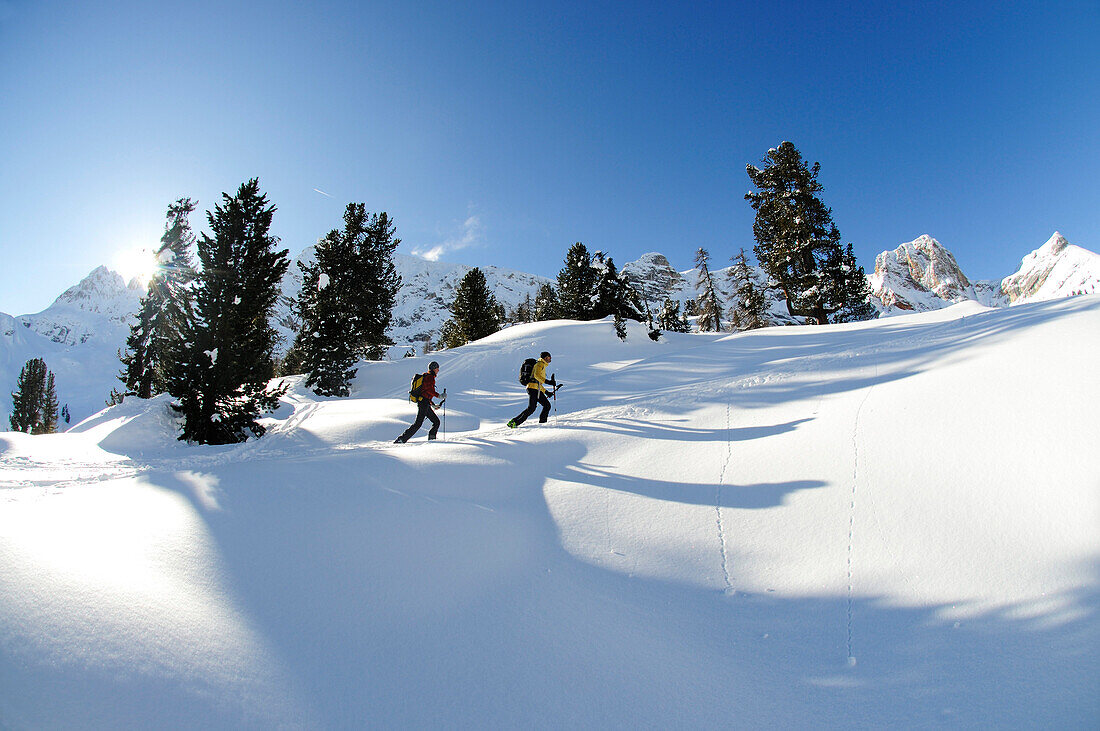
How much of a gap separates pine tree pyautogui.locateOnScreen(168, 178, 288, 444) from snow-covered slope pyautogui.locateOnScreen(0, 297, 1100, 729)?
580cm

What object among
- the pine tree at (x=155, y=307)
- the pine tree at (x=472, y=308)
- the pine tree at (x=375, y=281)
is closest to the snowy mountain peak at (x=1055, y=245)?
the pine tree at (x=472, y=308)

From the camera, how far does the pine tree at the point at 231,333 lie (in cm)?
1239

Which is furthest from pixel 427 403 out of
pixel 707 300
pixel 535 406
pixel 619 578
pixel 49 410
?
pixel 49 410

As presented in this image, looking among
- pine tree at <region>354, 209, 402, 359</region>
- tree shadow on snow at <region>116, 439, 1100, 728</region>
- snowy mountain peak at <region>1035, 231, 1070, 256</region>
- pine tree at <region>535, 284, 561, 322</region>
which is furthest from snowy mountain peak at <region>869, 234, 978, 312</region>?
tree shadow on snow at <region>116, 439, 1100, 728</region>

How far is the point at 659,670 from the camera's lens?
283 centimetres

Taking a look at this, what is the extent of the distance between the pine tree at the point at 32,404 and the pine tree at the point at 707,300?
70256 millimetres

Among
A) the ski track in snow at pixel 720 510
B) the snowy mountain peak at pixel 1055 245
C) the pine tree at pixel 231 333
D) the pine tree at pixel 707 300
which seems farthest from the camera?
the snowy mountain peak at pixel 1055 245

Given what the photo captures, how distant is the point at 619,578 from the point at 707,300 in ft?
128

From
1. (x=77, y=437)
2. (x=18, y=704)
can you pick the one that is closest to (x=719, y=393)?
(x=18, y=704)

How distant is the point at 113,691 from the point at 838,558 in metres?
5.16

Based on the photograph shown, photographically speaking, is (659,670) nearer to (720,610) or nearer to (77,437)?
(720,610)

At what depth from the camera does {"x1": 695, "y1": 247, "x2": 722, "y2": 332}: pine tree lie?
126ft

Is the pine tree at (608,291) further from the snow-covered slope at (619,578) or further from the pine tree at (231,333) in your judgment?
the snow-covered slope at (619,578)

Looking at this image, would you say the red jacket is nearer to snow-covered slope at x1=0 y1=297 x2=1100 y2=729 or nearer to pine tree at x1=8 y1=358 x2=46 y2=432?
snow-covered slope at x1=0 y1=297 x2=1100 y2=729
